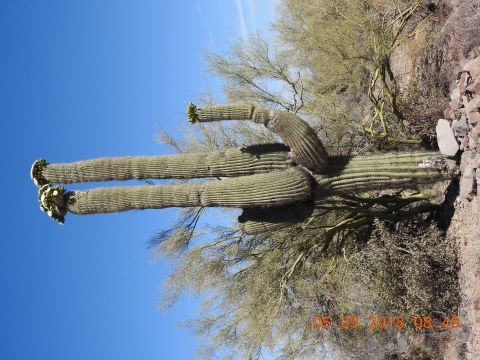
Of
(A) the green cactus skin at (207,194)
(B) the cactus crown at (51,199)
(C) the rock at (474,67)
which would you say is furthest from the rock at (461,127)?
(B) the cactus crown at (51,199)

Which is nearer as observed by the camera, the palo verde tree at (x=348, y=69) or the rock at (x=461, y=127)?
the rock at (x=461, y=127)

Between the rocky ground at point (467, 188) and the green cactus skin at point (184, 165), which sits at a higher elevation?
the green cactus skin at point (184, 165)

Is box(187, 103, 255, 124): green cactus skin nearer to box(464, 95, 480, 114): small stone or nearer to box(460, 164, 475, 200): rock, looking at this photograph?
box(464, 95, 480, 114): small stone

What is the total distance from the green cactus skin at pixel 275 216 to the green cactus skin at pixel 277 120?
680 mm

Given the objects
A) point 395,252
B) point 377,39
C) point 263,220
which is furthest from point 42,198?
point 377,39

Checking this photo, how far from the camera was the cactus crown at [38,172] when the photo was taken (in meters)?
6.28

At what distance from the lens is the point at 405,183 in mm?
6043

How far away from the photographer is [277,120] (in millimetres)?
5820

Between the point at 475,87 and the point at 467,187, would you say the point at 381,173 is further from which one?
the point at 475,87

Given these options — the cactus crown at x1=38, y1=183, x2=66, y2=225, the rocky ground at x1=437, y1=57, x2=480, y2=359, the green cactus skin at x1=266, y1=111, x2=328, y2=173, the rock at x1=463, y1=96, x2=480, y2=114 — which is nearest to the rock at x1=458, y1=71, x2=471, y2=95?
the rocky ground at x1=437, y1=57, x2=480, y2=359

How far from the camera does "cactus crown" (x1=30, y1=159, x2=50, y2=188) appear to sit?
6.28 m

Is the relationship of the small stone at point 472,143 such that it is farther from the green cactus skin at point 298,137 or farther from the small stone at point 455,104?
the green cactus skin at point 298,137

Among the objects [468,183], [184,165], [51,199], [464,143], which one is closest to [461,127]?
[464,143]

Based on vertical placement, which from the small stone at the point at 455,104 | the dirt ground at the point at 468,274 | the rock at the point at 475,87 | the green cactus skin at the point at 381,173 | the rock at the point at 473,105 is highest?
the rock at the point at 475,87
